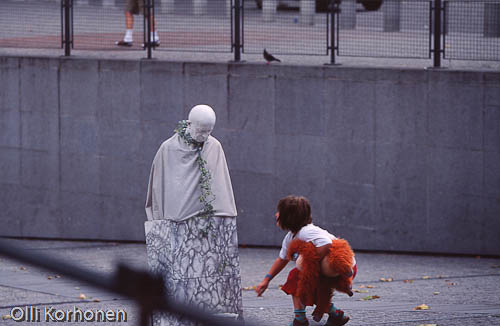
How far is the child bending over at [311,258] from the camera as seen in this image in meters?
5.46

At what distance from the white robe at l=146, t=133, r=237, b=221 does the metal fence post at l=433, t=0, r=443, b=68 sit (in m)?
5.76

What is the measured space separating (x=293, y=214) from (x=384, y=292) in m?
3.09

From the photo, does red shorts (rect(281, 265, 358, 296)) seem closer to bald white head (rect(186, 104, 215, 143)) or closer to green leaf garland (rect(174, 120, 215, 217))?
green leaf garland (rect(174, 120, 215, 217))

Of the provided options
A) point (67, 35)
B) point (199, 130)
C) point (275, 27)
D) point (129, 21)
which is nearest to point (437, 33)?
point (275, 27)

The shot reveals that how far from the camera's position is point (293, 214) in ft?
18.1

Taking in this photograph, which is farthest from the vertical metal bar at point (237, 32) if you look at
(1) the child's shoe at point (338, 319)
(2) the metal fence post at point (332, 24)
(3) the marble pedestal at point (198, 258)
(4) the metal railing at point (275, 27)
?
(1) the child's shoe at point (338, 319)

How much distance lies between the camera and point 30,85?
41.4ft

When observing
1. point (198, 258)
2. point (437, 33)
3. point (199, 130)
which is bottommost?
point (198, 258)

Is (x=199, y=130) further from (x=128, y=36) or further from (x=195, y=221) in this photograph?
(x=128, y=36)

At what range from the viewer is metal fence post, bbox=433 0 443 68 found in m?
10.9

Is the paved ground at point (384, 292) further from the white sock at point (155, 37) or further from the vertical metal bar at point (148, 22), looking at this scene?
the white sock at point (155, 37)

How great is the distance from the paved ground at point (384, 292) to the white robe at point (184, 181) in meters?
0.75

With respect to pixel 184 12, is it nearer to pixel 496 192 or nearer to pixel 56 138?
pixel 56 138

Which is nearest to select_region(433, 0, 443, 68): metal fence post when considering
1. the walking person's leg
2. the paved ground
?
the paved ground
